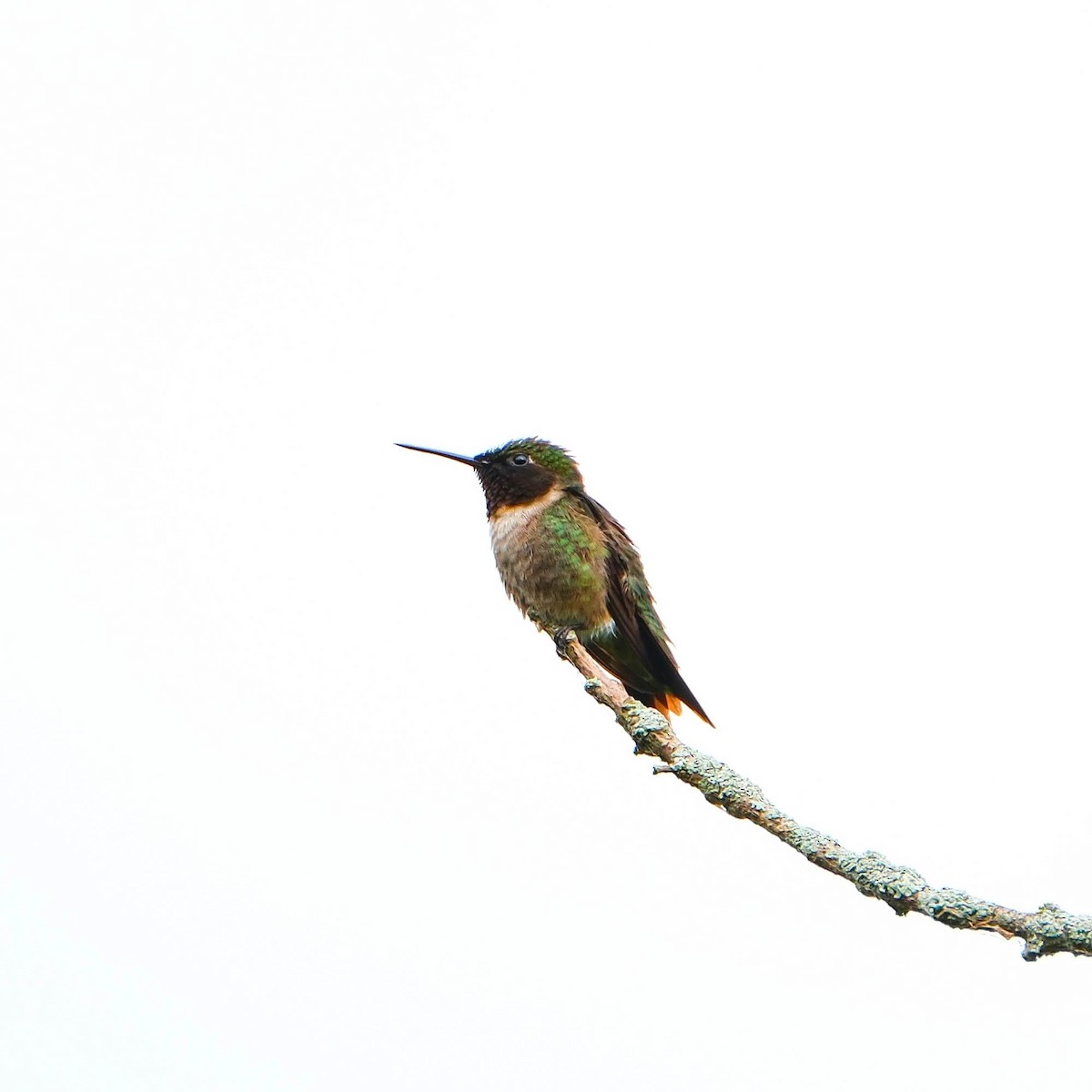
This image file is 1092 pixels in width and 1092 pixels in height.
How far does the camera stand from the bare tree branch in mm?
2773

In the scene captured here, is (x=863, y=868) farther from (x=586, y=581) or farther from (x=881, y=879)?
(x=586, y=581)

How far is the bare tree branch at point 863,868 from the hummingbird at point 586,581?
9.71ft

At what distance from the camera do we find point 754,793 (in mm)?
3484

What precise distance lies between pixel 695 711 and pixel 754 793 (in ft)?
11.4

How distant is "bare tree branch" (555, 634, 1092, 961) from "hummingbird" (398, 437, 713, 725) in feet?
9.71

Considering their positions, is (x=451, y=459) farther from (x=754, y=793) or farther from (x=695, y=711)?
(x=754, y=793)

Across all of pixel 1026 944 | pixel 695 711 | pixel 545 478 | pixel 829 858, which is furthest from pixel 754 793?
pixel 545 478

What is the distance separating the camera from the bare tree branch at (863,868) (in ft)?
9.10

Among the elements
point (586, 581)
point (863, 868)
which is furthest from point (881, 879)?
point (586, 581)

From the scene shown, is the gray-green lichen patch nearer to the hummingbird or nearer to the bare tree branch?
the bare tree branch

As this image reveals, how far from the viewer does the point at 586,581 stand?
23.4 feet

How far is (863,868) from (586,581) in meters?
4.14

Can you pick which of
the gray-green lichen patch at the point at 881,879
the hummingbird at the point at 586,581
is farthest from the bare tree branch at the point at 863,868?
the hummingbird at the point at 586,581

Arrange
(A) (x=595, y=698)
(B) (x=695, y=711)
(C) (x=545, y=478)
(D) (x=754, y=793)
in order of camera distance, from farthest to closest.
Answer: (C) (x=545, y=478) → (B) (x=695, y=711) → (A) (x=595, y=698) → (D) (x=754, y=793)
